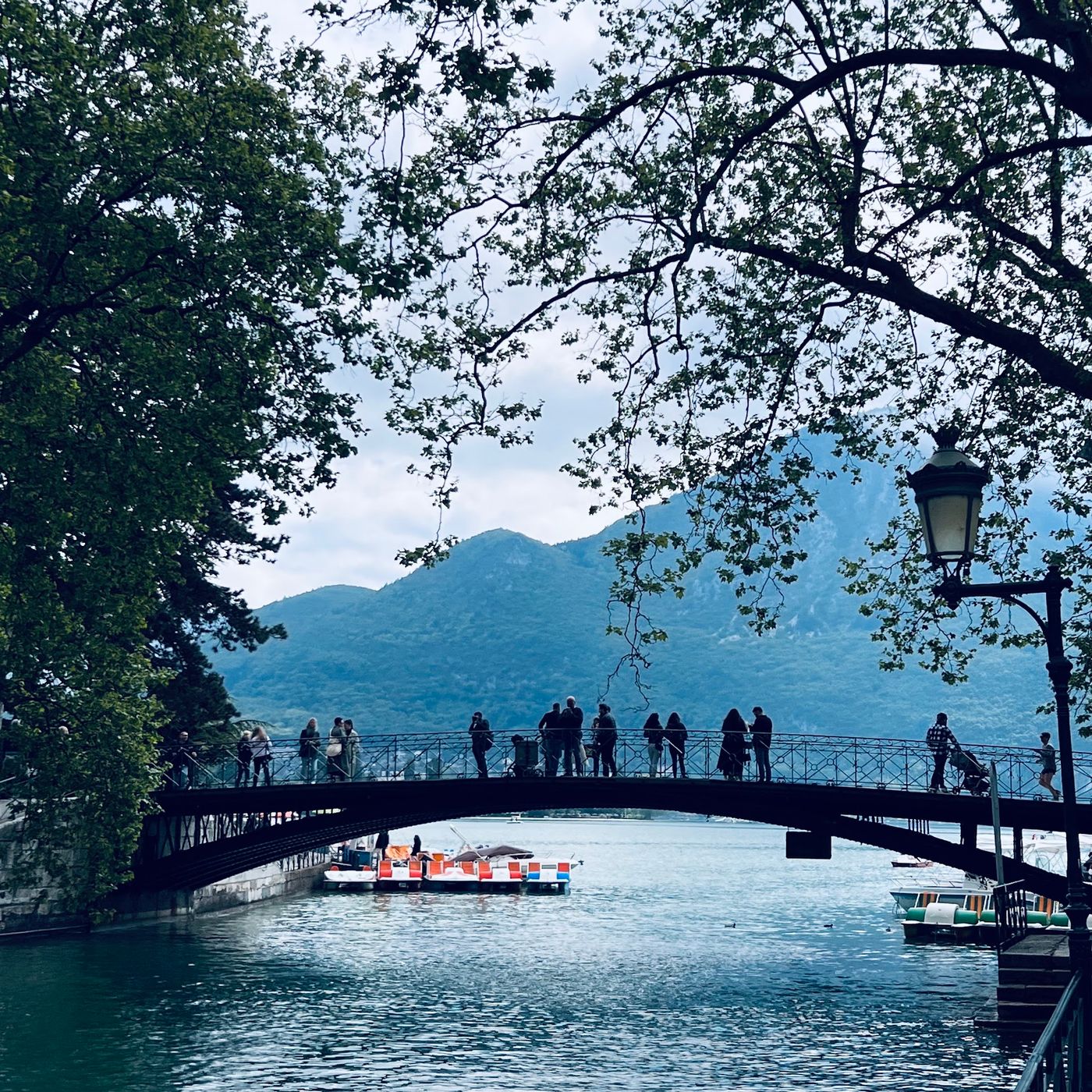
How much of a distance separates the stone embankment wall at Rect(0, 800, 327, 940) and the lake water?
1.04m

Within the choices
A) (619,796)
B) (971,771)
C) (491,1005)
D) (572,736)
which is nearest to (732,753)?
(619,796)

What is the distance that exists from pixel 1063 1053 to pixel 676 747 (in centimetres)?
2710

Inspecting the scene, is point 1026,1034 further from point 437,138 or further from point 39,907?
point 39,907

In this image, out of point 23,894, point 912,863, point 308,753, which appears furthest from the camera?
point 912,863

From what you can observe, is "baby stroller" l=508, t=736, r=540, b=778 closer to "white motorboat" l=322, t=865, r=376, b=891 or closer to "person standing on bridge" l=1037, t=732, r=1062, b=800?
"person standing on bridge" l=1037, t=732, r=1062, b=800

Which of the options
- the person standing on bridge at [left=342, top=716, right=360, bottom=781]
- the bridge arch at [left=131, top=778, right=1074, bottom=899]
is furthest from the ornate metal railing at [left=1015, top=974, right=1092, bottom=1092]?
the person standing on bridge at [left=342, top=716, right=360, bottom=781]

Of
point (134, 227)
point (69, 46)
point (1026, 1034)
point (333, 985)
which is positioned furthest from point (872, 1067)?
point (69, 46)

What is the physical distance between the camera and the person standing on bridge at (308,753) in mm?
37781

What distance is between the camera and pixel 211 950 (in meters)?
35.5

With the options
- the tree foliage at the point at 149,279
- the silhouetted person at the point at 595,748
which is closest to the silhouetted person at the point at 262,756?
the silhouetted person at the point at 595,748

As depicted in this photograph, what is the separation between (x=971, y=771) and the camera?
109ft

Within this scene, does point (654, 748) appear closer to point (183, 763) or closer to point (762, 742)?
point (762, 742)

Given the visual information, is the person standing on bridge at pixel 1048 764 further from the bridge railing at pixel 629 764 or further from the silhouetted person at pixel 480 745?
the silhouetted person at pixel 480 745

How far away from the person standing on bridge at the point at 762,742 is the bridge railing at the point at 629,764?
22 cm
